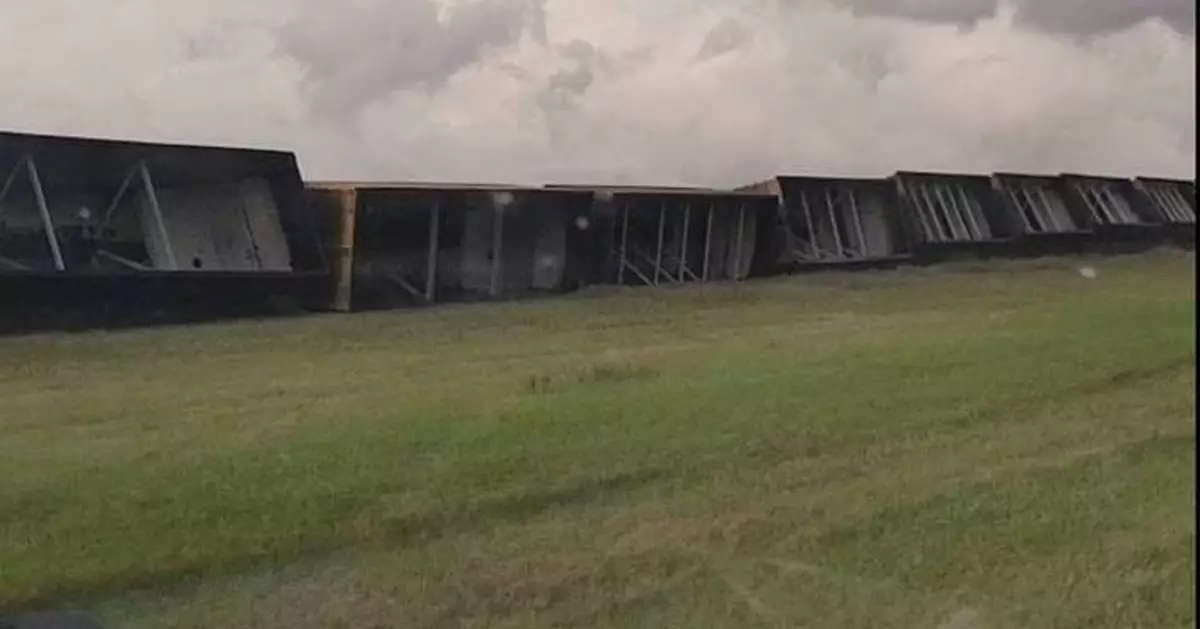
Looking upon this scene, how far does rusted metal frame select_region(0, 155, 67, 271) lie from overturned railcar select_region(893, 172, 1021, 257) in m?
10.3

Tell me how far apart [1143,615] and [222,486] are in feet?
8.74

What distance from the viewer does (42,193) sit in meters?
9.44

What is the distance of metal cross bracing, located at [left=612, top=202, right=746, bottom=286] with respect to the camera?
1367cm

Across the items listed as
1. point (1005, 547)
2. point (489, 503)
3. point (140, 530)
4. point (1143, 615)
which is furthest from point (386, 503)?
point (1143, 615)

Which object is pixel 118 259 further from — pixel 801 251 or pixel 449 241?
pixel 801 251

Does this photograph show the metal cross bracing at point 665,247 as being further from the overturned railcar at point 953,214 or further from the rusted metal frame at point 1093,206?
the rusted metal frame at point 1093,206

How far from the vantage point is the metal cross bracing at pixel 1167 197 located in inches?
746

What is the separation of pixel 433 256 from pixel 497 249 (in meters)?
0.79

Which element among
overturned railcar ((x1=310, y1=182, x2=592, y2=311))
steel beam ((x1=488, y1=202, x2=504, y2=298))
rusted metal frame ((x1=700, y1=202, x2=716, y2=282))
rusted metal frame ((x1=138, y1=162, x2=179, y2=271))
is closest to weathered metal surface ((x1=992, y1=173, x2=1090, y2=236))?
rusted metal frame ((x1=700, y1=202, x2=716, y2=282))

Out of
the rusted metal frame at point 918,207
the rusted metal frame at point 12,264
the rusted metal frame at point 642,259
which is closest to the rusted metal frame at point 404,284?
the rusted metal frame at point 642,259

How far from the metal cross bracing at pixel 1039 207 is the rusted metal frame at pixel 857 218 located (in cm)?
259

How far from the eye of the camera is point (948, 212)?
59.3 feet

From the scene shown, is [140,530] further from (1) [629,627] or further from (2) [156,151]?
(2) [156,151]

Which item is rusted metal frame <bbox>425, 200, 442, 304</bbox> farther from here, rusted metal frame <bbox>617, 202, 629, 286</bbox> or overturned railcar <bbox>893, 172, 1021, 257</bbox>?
overturned railcar <bbox>893, 172, 1021, 257</bbox>
